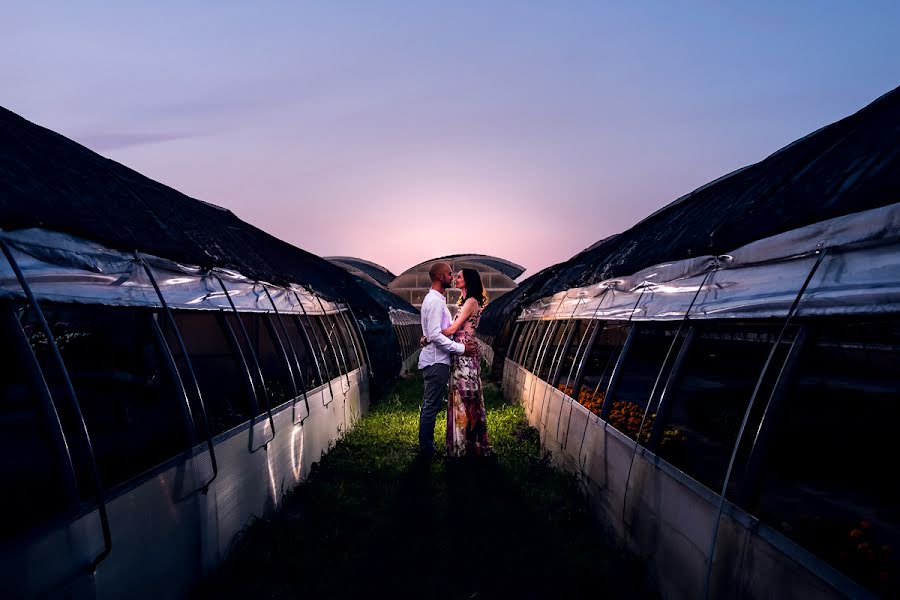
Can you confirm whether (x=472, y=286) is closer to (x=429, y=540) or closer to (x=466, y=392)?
(x=466, y=392)

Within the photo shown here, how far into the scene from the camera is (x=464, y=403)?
25.1ft

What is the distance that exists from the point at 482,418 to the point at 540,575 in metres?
3.22

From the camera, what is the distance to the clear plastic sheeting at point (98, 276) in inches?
133

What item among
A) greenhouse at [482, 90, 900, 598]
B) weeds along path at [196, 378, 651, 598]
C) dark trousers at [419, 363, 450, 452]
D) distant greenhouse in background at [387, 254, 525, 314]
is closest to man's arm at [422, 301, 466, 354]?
dark trousers at [419, 363, 450, 452]

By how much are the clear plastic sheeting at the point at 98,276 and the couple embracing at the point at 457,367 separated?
2.28 metres

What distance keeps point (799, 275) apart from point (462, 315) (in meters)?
4.46

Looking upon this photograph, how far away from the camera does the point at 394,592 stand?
4.28m

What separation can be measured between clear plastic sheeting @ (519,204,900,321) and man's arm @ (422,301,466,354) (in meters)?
2.55

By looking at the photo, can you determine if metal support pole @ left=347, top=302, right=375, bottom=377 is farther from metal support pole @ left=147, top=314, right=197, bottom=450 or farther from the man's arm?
metal support pole @ left=147, top=314, right=197, bottom=450

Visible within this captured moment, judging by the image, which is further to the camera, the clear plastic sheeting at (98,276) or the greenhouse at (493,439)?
the clear plastic sheeting at (98,276)

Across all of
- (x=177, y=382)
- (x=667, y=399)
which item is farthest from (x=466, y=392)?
(x=177, y=382)

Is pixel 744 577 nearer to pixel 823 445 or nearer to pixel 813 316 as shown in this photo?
pixel 813 316

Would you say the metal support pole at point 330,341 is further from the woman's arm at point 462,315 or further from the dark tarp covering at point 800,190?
the dark tarp covering at point 800,190

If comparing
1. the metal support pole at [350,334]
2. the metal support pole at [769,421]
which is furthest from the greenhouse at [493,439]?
the metal support pole at [350,334]
